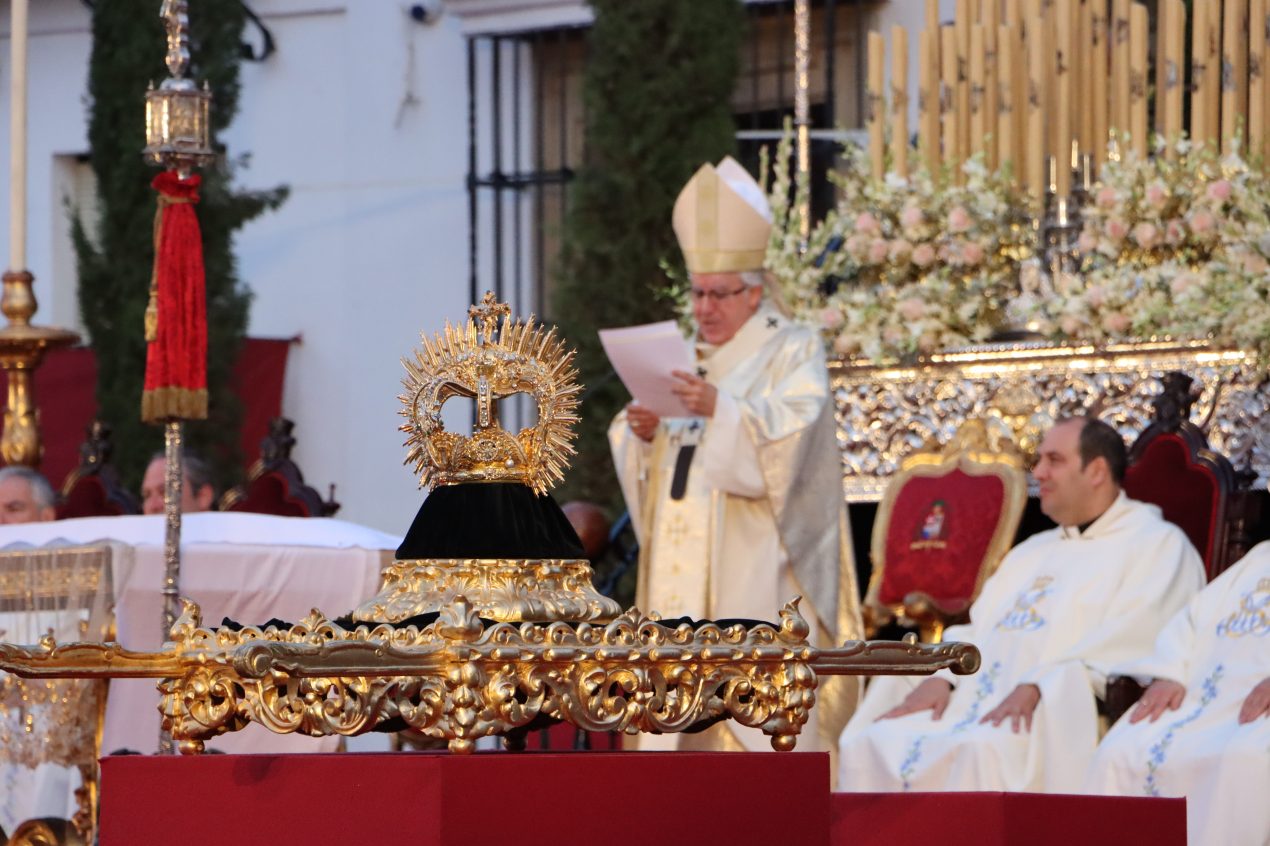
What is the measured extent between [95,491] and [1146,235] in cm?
384

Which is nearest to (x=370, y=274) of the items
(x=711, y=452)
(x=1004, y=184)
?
(x=1004, y=184)

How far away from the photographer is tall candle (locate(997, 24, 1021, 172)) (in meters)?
9.09

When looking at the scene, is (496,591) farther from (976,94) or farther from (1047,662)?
(976,94)

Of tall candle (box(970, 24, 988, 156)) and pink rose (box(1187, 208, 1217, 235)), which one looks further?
tall candle (box(970, 24, 988, 156))

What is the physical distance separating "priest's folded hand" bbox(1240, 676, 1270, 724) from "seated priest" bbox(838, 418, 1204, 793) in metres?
0.67

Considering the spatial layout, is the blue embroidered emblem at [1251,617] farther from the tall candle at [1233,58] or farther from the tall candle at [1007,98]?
the tall candle at [1007,98]

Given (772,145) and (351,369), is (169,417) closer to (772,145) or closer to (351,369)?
(772,145)

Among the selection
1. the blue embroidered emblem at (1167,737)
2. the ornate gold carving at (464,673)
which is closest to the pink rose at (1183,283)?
the blue embroidered emblem at (1167,737)

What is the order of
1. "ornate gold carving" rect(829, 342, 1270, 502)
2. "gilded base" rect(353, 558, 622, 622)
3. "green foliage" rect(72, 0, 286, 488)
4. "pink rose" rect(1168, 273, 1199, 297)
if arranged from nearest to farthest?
"gilded base" rect(353, 558, 622, 622), "ornate gold carving" rect(829, 342, 1270, 502), "pink rose" rect(1168, 273, 1199, 297), "green foliage" rect(72, 0, 286, 488)

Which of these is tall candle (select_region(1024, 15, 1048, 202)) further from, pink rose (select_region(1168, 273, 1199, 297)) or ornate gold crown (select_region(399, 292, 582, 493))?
ornate gold crown (select_region(399, 292, 582, 493))

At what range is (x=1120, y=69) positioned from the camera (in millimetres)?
8875

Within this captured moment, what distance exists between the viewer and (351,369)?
13.2 meters

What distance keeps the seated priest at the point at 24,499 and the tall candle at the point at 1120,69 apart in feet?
12.9

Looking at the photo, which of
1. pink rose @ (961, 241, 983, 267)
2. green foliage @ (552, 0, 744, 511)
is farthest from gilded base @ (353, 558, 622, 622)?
green foliage @ (552, 0, 744, 511)
